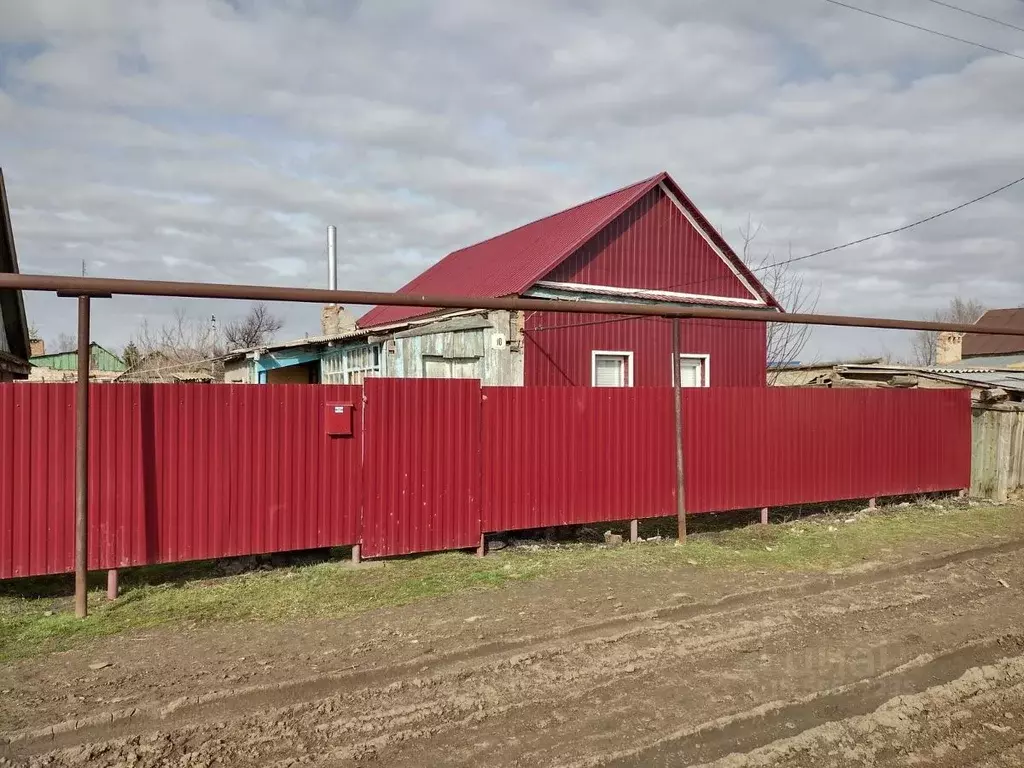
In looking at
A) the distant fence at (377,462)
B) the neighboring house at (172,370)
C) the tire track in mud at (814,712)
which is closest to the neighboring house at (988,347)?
the distant fence at (377,462)

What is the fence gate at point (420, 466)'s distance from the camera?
7309 millimetres

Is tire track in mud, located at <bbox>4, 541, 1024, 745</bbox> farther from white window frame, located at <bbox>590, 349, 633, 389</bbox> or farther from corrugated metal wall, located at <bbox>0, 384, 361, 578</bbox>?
white window frame, located at <bbox>590, 349, 633, 389</bbox>

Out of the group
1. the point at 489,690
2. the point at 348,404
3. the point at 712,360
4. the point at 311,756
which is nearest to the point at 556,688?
the point at 489,690

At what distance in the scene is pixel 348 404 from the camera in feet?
23.5

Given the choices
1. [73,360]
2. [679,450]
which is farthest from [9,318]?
[73,360]

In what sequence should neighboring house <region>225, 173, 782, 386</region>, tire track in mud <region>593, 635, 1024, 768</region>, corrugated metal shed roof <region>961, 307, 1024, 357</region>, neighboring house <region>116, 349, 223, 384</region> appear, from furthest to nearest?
corrugated metal shed roof <region>961, 307, 1024, 357</region> → neighboring house <region>116, 349, 223, 384</region> → neighboring house <region>225, 173, 782, 386</region> → tire track in mud <region>593, 635, 1024, 768</region>

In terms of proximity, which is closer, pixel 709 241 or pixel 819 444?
pixel 819 444

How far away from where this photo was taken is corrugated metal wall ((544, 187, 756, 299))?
46.6 ft

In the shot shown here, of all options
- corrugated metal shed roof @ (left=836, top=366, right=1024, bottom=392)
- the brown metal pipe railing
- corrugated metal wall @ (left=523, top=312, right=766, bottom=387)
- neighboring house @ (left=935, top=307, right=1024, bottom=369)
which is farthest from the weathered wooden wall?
neighboring house @ (left=935, top=307, right=1024, bottom=369)

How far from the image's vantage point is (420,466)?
24.6 feet

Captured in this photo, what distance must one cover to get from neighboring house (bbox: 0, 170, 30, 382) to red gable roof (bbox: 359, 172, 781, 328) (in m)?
7.09

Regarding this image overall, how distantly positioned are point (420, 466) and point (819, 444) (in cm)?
606

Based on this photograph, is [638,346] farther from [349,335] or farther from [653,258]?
[349,335]

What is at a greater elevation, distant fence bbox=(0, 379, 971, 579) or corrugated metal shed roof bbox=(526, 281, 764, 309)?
corrugated metal shed roof bbox=(526, 281, 764, 309)
